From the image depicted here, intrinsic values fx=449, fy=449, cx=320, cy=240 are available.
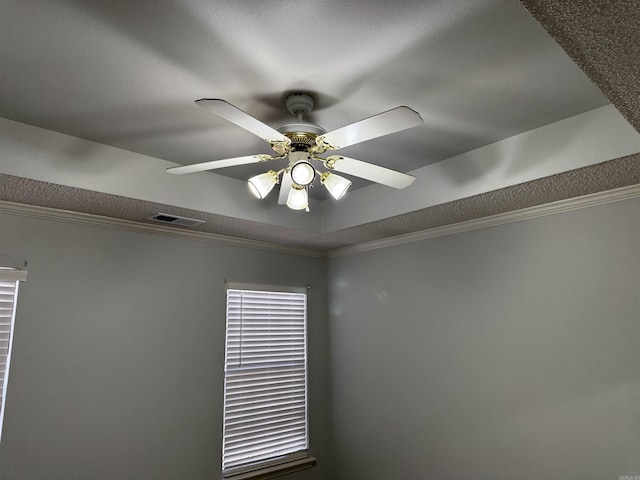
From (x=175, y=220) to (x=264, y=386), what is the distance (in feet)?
5.07

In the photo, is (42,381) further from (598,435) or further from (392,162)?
(598,435)

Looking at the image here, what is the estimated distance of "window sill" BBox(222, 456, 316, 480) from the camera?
3381mm

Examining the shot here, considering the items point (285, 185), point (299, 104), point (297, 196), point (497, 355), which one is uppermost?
point (299, 104)

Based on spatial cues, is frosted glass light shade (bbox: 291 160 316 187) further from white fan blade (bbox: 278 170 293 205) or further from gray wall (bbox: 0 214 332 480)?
gray wall (bbox: 0 214 332 480)

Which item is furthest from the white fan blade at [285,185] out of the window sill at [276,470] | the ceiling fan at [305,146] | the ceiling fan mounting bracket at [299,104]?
the window sill at [276,470]

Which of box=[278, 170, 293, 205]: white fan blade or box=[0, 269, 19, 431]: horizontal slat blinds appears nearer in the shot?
box=[278, 170, 293, 205]: white fan blade

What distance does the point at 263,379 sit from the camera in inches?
145

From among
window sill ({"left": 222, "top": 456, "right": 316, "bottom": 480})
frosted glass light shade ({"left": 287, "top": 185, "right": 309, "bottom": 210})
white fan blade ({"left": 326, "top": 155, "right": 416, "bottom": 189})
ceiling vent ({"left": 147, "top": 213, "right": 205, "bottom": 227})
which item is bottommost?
window sill ({"left": 222, "top": 456, "right": 316, "bottom": 480})

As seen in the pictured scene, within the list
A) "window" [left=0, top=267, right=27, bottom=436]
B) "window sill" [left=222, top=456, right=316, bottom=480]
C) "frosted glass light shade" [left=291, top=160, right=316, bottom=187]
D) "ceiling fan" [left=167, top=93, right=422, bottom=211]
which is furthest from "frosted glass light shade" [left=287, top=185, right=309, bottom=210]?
"window sill" [left=222, top=456, right=316, bottom=480]

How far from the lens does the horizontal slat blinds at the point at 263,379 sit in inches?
137

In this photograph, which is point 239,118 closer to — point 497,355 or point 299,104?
point 299,104

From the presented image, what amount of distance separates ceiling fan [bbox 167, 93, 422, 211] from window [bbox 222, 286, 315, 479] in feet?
5.47

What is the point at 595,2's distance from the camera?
3.50ft

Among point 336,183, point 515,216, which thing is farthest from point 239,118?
point 515,216
